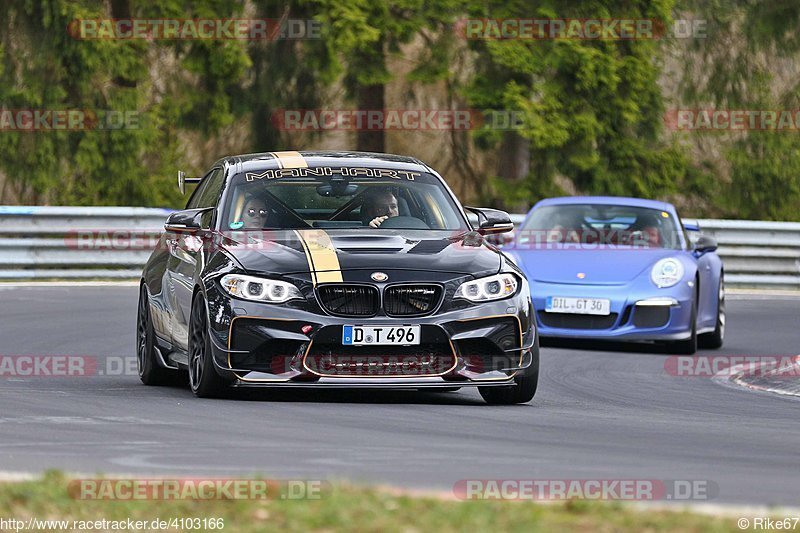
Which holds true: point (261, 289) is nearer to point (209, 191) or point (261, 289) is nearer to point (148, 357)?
point (148, 357)

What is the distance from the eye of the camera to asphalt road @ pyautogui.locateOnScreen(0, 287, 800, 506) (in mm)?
6973

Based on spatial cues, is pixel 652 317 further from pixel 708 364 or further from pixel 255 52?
pixel 255 52

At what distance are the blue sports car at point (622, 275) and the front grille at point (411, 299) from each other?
217 inches

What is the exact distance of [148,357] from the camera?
11164mm

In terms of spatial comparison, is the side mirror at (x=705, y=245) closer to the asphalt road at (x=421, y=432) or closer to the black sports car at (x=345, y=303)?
the asphalt road at (x=421, y=432)

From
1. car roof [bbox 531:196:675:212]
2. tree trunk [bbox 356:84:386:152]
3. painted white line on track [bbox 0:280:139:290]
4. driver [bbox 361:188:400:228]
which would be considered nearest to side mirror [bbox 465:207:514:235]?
driver [bbox 361:188:400:228]

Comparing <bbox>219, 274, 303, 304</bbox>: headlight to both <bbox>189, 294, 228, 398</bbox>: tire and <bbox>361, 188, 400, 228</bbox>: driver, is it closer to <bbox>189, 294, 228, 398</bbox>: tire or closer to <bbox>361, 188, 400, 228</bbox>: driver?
<bbox>189, 294, 228, 398</bbox>: tire

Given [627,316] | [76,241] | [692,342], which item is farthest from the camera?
[76,241]

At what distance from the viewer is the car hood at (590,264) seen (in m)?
15.0

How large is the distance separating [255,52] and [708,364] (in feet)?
50.4

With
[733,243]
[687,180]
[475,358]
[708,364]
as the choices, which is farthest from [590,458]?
[687,180]

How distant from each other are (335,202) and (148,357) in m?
1.64

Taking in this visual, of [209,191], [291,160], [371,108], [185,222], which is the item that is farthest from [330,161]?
[371,108]

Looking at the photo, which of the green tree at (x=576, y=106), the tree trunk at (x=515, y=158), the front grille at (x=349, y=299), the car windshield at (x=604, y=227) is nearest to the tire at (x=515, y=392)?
the front grille at (x=349, y=299)
